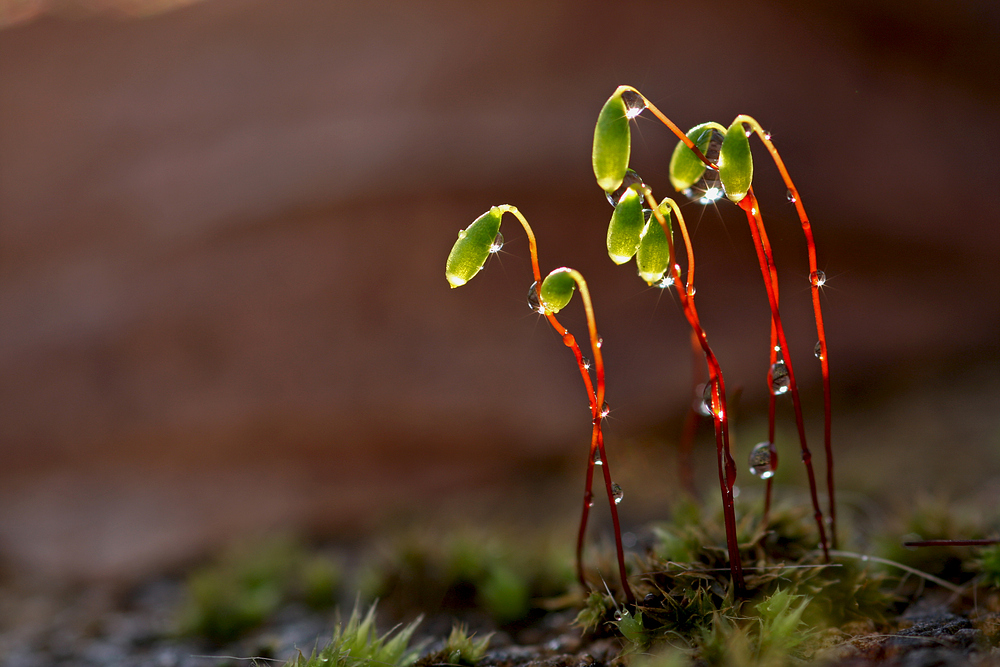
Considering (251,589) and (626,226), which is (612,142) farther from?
(251,589)

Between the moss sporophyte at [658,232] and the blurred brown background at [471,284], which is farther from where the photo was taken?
the blurred brown background at [471,284]

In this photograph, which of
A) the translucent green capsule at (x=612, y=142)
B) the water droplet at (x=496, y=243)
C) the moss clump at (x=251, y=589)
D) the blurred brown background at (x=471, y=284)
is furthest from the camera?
the blurred brown background at (x=471, y=284)

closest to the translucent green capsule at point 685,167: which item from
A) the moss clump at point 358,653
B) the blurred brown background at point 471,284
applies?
the moss clump at point 358,653

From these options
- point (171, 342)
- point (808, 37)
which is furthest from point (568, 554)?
point (808, 37)

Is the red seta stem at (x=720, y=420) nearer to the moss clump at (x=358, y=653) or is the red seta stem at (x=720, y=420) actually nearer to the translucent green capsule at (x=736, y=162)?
the translucent green capsule at (x=736, y=162)

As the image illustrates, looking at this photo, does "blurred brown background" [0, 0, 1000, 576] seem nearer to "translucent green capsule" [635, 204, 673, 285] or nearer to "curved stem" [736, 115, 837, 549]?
"curved stem" [736, 115, 837, 549]

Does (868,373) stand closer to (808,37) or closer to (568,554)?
(808,37)
